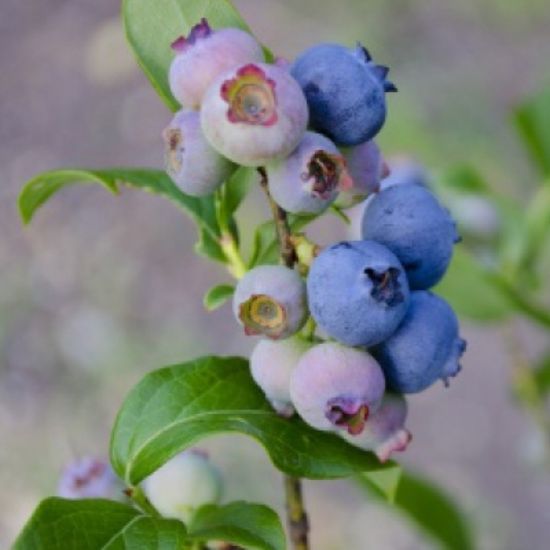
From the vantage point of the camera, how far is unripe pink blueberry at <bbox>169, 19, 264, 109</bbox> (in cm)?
107

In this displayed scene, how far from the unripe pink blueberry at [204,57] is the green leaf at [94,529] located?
409 millimetres

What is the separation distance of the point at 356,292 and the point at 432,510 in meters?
1.11

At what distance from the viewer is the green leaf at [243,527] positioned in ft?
3.71

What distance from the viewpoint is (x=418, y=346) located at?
108cm

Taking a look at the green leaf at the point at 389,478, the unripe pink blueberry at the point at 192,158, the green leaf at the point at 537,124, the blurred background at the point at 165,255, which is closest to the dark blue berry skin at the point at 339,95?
the unripe pink blueberry at the point at 192,158

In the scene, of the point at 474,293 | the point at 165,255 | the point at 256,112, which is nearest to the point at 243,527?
the point at 256,112

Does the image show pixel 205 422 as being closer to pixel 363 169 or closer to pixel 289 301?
pixel 289 301

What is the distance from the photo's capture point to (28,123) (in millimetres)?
5734

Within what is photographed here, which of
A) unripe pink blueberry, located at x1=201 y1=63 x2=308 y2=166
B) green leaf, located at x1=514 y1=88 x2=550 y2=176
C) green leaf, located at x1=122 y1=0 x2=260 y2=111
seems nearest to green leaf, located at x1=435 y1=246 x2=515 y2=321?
green leaf, located at x1=514 y1=88 x2=550 y2=176

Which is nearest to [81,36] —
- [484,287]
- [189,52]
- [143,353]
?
[143,353]

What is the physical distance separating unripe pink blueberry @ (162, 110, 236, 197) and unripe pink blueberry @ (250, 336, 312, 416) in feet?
0.55

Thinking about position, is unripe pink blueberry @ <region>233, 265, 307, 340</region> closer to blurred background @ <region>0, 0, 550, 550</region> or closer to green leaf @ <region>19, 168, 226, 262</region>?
green leaf @ <region>19, 168, 226, 262</region>

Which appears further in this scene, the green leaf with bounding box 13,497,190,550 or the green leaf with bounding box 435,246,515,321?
the green leaf with bounding box 435,246,515,321

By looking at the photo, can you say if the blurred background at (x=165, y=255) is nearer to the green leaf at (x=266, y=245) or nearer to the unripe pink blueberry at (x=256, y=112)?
the green leaf at (x=266, y=245)
